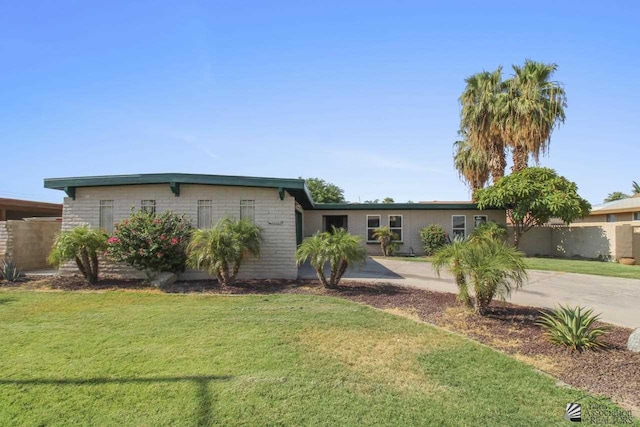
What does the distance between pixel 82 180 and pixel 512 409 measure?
12332 millimetres

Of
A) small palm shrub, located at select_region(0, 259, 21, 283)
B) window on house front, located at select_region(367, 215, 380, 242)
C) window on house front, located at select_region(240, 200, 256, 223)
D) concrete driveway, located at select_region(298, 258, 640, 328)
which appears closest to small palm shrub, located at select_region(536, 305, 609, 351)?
concrete driveway, located at select_region(298, 258, 640, 328)

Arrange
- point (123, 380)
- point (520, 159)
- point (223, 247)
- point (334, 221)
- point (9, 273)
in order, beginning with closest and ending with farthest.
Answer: point (123, 380), point (223, 247), point (9, 273), point (520, 159), point (334, 221)

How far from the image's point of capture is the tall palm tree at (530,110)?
17.9m

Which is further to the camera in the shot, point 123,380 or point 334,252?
point 334,252

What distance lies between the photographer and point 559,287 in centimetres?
969

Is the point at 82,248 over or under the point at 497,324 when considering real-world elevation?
over

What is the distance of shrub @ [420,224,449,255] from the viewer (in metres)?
18.4

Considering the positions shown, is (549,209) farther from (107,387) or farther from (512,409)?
(107,387)

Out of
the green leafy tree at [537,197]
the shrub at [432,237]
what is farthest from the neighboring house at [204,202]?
the green leafy tree at [537,197]

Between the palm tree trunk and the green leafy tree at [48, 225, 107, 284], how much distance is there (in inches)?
765

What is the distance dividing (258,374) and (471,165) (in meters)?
23.1

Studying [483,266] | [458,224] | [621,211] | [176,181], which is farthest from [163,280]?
[621,211]

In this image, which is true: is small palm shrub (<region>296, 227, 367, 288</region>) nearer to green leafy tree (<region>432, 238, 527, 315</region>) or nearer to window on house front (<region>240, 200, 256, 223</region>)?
green leafy tree (<region>432, 238, 527, 315</region>)

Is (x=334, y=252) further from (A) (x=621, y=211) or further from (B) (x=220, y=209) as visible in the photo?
(A) (x=621, y=211)
